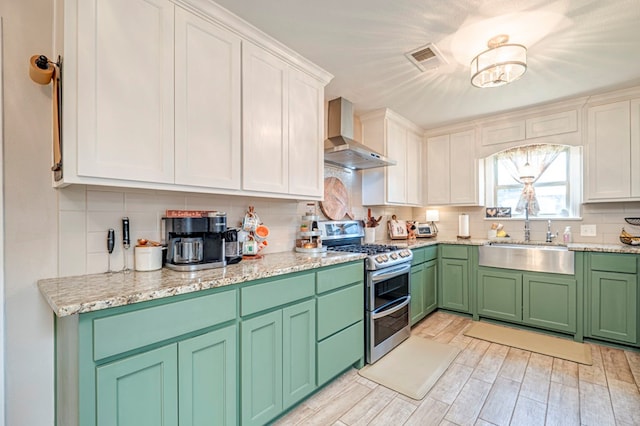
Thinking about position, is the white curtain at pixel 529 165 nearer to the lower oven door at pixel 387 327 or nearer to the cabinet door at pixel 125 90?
the lower oven door at pixel 387 327

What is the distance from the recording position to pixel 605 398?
6.25ft

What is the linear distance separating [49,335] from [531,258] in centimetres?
386

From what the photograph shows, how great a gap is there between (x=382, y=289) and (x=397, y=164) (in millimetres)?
1729

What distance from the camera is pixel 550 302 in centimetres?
290

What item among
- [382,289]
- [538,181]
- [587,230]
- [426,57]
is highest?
[426,57]

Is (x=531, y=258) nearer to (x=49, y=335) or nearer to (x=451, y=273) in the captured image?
(x=451, y=273)

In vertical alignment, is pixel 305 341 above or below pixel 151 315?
below

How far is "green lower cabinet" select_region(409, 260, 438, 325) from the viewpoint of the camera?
3098 mm

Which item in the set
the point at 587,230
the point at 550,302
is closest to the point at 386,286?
the point at 550,302

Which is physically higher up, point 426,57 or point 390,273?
point 426,57

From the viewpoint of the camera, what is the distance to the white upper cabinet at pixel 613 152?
2803 millimetres

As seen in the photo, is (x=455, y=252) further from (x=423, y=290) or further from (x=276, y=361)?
(x=276, y=361)

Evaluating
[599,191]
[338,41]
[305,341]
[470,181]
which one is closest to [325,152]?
[338,41]

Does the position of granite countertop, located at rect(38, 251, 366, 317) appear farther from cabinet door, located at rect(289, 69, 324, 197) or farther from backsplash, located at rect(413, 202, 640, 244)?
backsplash, located at rect(413, 202, 640, 244)
